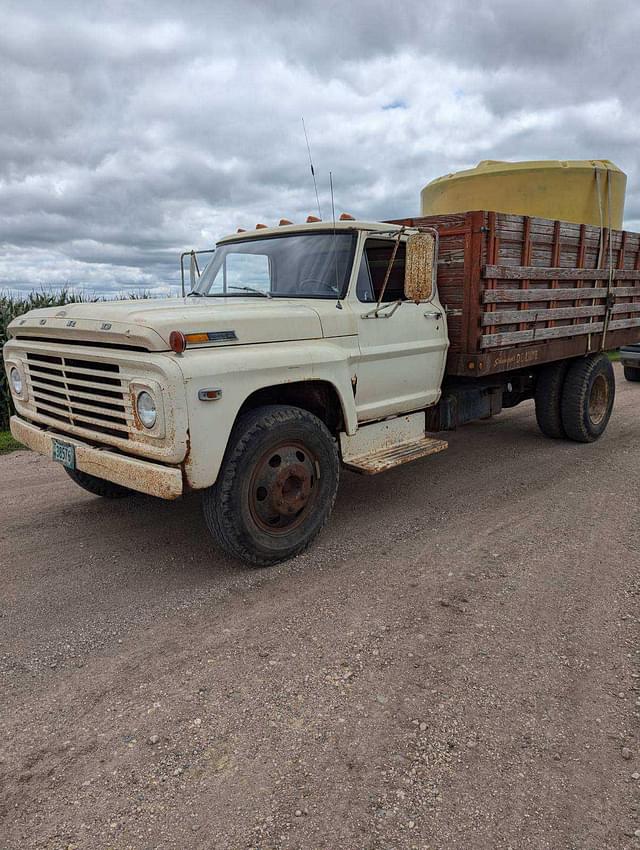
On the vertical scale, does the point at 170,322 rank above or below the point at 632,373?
above

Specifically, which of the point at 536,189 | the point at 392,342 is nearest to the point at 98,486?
the point at 392,342

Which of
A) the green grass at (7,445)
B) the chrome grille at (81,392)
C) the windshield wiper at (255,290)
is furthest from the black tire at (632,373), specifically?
the chrome grille at (81,392)

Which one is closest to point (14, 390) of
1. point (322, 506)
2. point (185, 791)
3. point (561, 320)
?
point (322, 506)

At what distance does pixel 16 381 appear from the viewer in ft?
15.0

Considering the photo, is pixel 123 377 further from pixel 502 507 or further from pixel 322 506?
pixel 502 507

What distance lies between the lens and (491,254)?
201 inches

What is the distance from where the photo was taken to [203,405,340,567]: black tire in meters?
3.62

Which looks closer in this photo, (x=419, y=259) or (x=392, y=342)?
(x=419, y=259)

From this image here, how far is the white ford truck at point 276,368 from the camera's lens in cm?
338

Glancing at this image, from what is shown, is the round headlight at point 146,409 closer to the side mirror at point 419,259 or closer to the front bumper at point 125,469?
the front bumper at point 125,469

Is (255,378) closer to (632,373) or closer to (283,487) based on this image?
(283,487)

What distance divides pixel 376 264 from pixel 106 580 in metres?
2.94

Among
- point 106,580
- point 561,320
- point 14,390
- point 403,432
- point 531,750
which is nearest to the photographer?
point 531,750

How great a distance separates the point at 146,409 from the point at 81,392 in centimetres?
75
